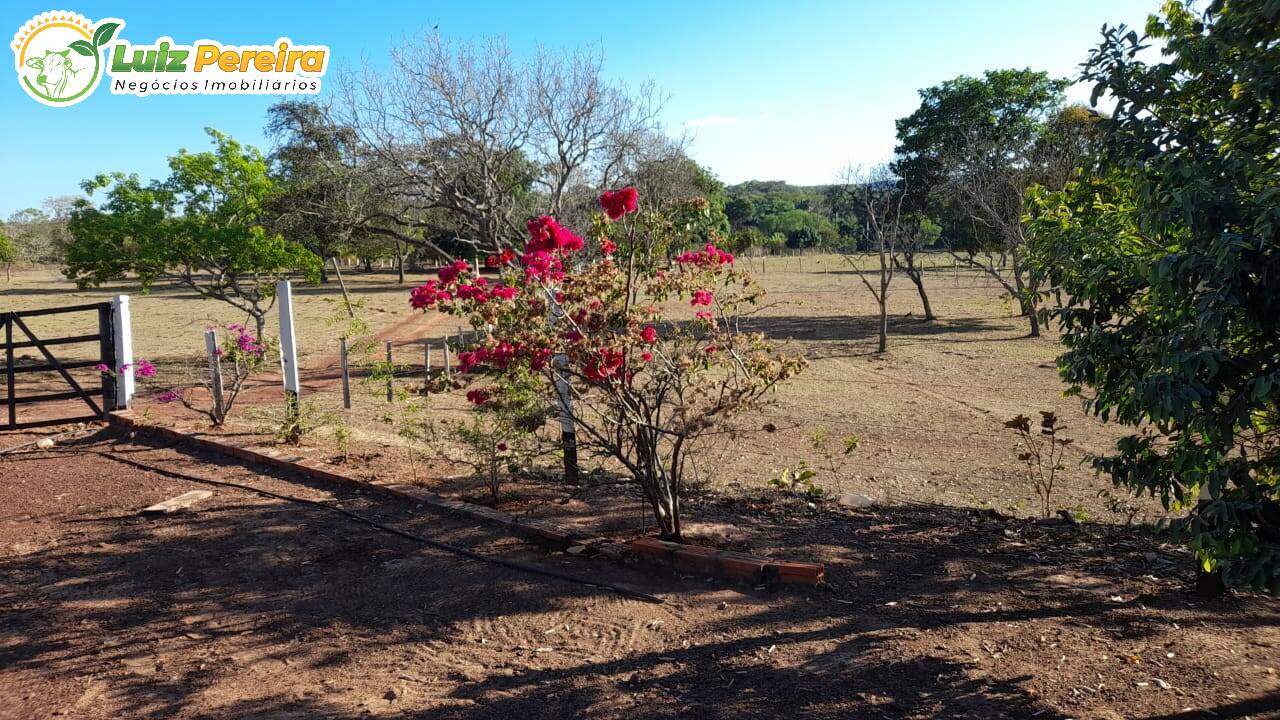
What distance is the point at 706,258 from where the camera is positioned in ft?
15.9

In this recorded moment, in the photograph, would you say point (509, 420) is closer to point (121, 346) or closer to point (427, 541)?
point (427, 541)

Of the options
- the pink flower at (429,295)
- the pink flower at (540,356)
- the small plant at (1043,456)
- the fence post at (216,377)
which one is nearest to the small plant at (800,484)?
the small plant at (1043,456)

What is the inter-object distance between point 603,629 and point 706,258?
2.13 m

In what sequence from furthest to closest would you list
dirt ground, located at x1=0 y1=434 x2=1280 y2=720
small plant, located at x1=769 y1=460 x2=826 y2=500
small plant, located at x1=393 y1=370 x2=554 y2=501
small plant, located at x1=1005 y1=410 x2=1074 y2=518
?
small plant, located at x1=1005 y1=410 x2=1074 y2=518 → small plant, located at x1=769 y1=460 x2=826 y2=500 → small plant, located at x1=393 y1=370 x2=554 y2=501 → dirt ground, located at x1=0 y1=434 x2=1280 y2=720

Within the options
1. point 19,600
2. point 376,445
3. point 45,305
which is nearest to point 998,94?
point 376,445

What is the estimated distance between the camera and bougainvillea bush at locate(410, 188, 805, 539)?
4496mm

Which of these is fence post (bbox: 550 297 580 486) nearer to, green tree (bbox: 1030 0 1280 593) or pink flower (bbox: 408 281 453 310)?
pink flower (bbox: 408 281 453 310)

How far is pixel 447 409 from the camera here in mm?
10680

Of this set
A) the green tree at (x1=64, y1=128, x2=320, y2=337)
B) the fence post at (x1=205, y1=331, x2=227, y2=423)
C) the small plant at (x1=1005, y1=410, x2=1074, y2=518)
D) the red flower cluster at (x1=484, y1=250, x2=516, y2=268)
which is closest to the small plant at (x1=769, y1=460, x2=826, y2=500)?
the small plant at (x1=1005, y1=410, x2=1074, y2=518)

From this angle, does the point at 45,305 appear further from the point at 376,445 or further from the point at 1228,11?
the point at 1228,11

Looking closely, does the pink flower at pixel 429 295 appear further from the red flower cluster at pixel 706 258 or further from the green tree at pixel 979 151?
the green tree at pixel 979 151

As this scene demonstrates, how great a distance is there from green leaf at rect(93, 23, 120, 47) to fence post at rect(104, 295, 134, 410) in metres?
5.32

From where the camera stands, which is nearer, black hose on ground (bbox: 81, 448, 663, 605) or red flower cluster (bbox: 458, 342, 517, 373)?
black hose on ground (bbox: 81, 448, 663, 605)

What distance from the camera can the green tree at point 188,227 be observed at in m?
13.5
